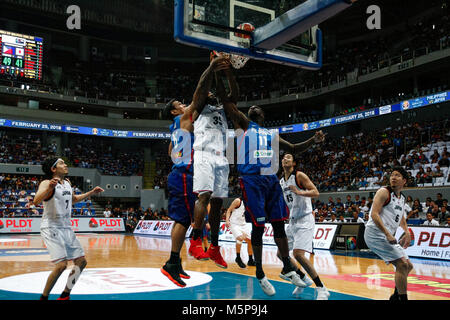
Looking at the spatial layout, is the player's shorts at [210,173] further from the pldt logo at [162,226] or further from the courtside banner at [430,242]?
the pldt logo at [162,226]

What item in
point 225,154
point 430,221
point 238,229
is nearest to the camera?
point 225,154

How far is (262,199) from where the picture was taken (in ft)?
17.8

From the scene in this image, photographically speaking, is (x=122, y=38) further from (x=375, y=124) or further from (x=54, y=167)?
(x=54, y=167)

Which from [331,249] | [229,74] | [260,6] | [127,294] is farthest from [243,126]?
[331,249]

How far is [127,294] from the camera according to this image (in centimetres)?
631

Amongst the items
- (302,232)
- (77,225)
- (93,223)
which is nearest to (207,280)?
(302,232)

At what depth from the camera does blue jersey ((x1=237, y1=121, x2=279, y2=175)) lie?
5.55m

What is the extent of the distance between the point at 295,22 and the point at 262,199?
2.23 meters

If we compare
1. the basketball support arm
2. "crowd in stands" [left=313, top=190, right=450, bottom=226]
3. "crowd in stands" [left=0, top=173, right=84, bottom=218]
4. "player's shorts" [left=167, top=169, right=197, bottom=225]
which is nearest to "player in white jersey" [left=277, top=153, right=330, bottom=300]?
"player's shorts" [left=167, top=169, right=197, bottom=225]

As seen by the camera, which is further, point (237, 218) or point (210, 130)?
point (237, 218)

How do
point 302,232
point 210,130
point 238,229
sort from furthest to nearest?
point 238,229, point 302,232, point 210,130

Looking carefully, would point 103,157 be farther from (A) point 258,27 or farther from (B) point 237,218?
(A) point 258,27

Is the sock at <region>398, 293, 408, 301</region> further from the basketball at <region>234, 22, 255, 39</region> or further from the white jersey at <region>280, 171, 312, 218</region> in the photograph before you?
the basketball at <region>234, 22, 255, 39</region>

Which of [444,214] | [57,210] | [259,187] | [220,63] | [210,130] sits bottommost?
[444,214]
